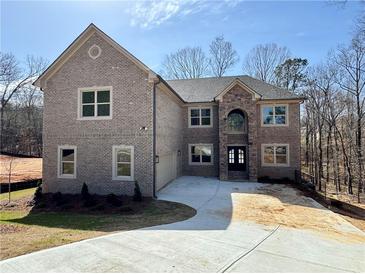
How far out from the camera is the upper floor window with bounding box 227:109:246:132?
61.2 feet

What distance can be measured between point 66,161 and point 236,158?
481 inches

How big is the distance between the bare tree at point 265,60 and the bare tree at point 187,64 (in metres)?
6.74

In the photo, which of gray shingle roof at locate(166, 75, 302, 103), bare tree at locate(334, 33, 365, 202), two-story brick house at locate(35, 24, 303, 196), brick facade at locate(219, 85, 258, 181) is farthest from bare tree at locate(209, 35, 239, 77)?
two-story brick house at locate(35, 24, 303, 196)

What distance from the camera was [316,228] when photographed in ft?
27.1

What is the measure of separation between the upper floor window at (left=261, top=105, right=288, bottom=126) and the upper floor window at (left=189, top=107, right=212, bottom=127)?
4243 millimetres

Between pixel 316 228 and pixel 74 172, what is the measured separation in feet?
39.3

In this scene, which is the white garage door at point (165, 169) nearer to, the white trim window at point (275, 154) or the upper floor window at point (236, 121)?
the upper floor window at point (236, 121)

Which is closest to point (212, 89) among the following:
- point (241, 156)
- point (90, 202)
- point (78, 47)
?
point (241, 156)

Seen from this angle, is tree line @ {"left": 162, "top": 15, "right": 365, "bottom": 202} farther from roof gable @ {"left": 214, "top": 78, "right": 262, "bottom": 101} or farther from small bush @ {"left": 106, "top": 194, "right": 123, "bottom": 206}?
small bush @ {"left": 106, "top": 194, "right": 123, "bottom": 206}

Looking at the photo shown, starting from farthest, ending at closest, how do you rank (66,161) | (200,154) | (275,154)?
(200,154)
(275,154)
(66,161)

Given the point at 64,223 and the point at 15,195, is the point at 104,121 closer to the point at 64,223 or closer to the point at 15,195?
the point at 64,223

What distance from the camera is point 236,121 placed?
61.8 feet

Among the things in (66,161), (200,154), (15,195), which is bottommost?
(15,195)

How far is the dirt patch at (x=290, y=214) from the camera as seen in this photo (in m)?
8.10
